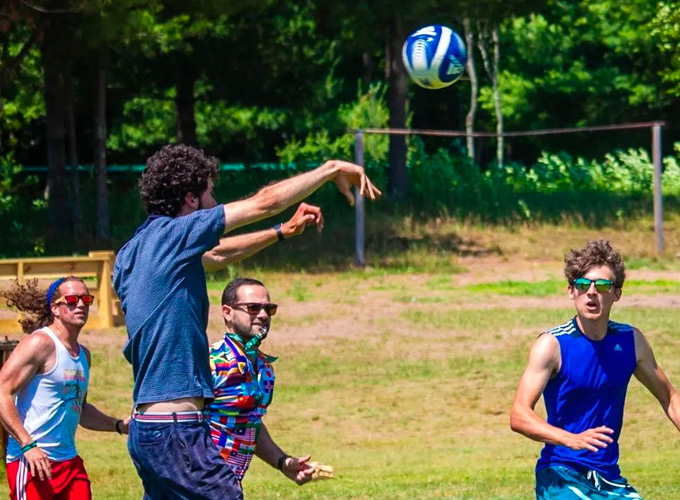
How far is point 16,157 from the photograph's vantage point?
42688mm

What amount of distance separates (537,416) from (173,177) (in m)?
1.74

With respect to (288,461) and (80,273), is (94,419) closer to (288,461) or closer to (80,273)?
(288,461)

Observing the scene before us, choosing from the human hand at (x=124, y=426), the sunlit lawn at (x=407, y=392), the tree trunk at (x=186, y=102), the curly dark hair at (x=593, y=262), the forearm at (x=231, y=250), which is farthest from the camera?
the tree trunk at (x=186, y=102)

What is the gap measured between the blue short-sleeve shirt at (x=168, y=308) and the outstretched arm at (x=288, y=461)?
81 centimetres

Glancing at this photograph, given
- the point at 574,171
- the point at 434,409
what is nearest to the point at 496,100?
the point at 574,171

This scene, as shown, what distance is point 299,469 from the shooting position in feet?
18.2

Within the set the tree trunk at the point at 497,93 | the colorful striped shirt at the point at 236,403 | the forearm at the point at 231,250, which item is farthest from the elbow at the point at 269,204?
the tree trunk at the point at 497,93

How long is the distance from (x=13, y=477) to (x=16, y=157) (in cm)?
3756

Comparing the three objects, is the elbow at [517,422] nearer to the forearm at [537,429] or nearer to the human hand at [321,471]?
the forearm at [537,429]

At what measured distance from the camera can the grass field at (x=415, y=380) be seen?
423 inches

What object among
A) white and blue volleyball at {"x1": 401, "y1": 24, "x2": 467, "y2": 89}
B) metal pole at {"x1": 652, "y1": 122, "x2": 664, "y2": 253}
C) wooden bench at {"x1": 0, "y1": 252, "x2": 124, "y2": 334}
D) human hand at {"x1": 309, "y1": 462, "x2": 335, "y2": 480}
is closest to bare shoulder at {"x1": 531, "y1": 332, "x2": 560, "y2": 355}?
human hand at {"x1": 309, "y1": 462, "x2": 335, "y2": 480}

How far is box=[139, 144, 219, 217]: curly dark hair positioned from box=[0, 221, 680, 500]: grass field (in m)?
5.06

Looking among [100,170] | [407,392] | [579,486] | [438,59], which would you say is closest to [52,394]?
[579,486]

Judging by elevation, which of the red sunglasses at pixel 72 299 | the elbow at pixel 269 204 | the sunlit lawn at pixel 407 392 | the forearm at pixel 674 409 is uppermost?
the elbow at pixel 269 204
